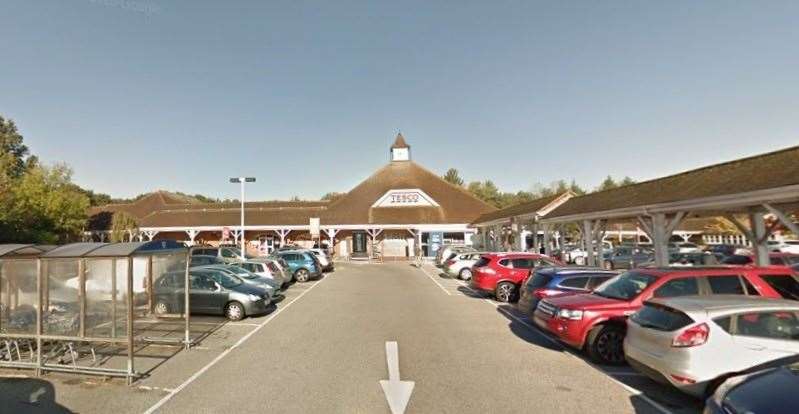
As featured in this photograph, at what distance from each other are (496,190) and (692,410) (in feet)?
294

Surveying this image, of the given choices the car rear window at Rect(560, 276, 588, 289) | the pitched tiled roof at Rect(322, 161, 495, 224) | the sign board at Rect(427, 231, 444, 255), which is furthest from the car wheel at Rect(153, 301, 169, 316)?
the sign board at Rect(427, 231, 444, 255)

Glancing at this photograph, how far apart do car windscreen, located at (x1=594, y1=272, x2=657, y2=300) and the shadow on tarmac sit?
922 cm

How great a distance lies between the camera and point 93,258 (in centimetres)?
752

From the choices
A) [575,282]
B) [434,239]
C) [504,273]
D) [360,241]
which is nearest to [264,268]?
[504,273]

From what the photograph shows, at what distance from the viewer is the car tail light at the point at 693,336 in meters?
5.50

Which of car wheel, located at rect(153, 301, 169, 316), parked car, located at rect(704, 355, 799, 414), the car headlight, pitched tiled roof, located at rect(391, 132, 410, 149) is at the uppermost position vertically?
pitched tiled roof, located at rect(391, 132, 410, 149)

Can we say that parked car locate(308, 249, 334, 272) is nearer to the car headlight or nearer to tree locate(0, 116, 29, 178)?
the car headlight

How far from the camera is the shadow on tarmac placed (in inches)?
236

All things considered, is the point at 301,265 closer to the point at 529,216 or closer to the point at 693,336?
the point at 529,216

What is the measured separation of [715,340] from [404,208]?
116ft

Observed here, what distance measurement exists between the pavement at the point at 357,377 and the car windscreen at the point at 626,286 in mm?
1408

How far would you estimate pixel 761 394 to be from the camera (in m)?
3.81

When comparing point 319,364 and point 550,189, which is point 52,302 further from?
point 550,189

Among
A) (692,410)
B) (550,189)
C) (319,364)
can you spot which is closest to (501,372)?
(692,410)
